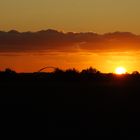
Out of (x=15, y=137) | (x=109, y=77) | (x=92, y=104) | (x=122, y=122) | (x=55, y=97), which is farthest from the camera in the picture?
(x=109, y=77)

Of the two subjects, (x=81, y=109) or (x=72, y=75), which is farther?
(x=72, y=75)

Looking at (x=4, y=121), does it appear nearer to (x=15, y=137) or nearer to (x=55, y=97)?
(x=15, y=137)

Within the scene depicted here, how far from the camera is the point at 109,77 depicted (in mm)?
117000

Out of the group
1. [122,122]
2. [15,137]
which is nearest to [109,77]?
[122,122]

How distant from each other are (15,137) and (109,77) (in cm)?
8402

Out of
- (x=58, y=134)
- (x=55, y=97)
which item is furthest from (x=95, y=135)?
(x=55, y=97)

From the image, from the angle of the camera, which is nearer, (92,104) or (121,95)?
(92,104)

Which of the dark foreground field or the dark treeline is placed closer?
the dark foreground field

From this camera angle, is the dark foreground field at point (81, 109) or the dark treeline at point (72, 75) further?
the dark treeline at point (72, 75)

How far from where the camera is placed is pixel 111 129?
37.3m

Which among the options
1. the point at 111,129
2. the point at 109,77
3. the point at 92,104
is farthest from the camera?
the point at 109,77

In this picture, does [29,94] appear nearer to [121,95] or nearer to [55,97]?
[55,97]

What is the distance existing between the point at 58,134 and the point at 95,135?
184cm

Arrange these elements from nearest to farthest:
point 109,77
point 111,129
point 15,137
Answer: point 15,137
point 111,129
point 109,77
